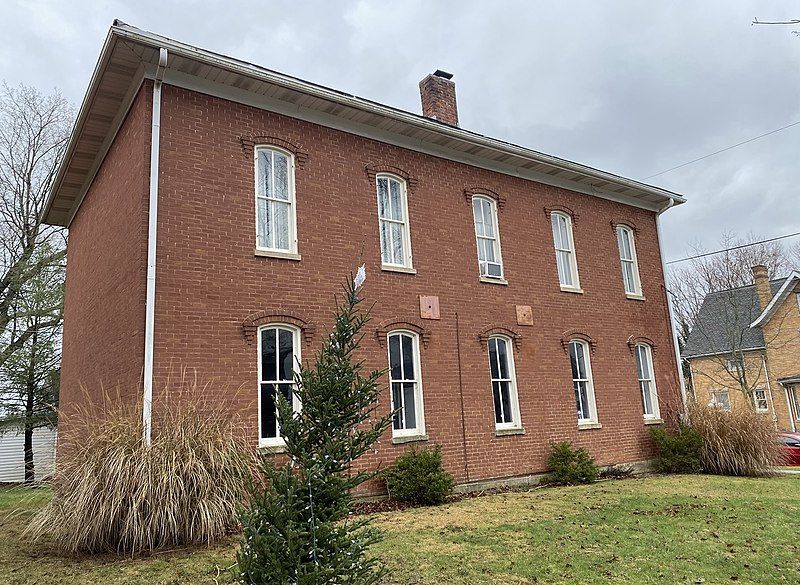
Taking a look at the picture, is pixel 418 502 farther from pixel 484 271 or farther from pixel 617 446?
pixel 617 446

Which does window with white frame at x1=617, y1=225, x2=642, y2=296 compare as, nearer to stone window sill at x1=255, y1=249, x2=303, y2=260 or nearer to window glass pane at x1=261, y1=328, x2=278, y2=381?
stone window sill at x1=255, y1=249, x2=303, y2=260

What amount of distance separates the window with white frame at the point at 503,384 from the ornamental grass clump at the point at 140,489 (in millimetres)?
6532

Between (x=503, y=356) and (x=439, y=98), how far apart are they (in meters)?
6.68

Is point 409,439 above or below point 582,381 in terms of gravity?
below

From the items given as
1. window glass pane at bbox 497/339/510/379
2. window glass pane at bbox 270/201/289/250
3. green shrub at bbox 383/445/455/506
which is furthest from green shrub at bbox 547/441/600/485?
window glass pane at bbox 270/201/289/250

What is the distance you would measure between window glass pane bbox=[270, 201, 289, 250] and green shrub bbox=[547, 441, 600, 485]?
7.32m

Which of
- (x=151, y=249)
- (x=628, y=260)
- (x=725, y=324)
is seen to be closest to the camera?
(x=151, y=249)

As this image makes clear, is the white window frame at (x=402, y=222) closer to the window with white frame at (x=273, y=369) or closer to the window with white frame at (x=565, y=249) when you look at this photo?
the window with white frame at (x=273, y=369)

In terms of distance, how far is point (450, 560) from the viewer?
684 centimetres

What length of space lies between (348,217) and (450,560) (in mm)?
6872

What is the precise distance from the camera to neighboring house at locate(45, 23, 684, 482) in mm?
9906

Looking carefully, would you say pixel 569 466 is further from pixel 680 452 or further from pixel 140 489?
pixel 140 489

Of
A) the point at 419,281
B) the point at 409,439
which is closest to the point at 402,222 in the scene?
the point at 419,281

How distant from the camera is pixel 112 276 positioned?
36.8 ft
